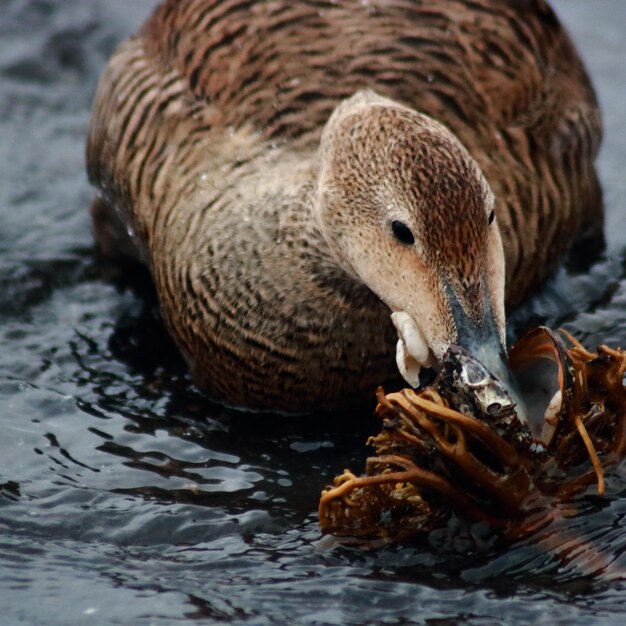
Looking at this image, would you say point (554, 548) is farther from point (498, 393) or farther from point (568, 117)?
point (568, 117)

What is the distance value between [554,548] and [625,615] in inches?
16.4

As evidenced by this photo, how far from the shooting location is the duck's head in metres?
5.15

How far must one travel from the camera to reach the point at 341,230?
570 centimetres

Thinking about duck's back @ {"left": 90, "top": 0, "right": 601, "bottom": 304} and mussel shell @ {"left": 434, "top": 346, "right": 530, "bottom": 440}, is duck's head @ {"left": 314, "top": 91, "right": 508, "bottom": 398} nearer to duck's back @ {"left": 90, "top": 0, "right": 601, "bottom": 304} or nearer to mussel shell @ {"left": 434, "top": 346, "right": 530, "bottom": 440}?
mussel shell @ {"left": 434, "top": 346, "right": 530, "bottom": 440}

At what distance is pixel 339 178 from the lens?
5.75m

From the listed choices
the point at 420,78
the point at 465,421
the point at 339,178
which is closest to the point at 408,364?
the point at 465,421

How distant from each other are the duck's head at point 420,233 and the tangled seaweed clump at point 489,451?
17cm

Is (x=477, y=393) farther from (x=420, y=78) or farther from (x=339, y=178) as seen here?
(x=420, y=78)

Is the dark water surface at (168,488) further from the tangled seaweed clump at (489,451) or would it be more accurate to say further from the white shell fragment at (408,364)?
the white shell fragment at (408,364)

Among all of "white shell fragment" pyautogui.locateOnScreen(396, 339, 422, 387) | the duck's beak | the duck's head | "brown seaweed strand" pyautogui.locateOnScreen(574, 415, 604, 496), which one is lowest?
"brown seaweed strand" pyautogui.locateOnScreen(574, 415, 604, 496)

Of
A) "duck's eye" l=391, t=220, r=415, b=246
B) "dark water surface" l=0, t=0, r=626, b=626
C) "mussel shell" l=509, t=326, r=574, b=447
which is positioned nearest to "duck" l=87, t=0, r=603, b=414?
"duck's eye" l=391, t=220, r=415, b=246

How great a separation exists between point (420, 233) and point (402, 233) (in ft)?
0.44

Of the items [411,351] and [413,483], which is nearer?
[413,483]

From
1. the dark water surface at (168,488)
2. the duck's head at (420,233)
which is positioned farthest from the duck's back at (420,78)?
the duck's head at (420,233)
